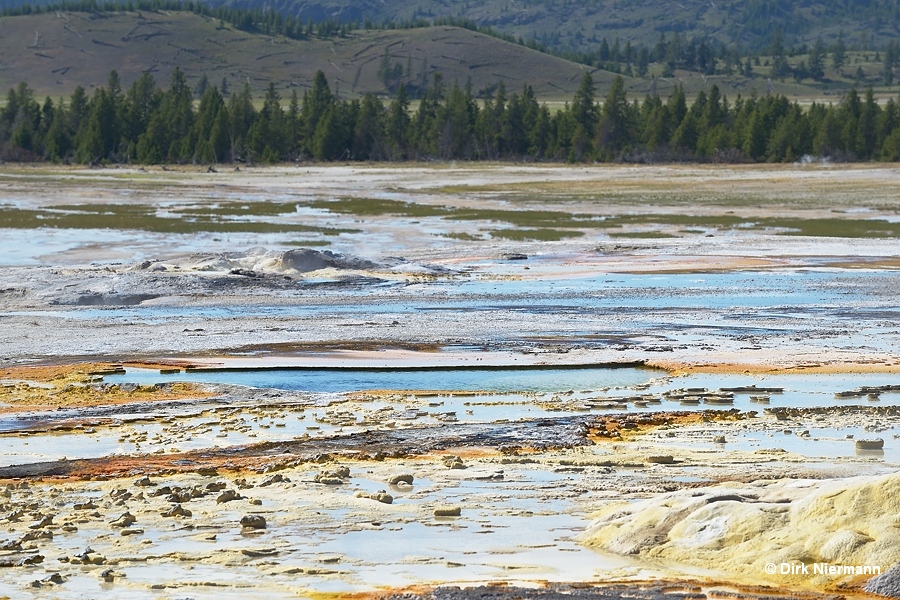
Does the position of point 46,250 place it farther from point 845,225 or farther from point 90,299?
point 845,225

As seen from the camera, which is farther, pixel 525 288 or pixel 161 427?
pixel 525 288

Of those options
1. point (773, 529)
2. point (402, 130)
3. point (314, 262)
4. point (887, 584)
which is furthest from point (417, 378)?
point (402, 130)

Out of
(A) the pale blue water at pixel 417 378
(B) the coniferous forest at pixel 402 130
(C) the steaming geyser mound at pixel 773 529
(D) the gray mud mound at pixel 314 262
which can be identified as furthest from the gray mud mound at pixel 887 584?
(B) the coniferous forest at pixel 402 130

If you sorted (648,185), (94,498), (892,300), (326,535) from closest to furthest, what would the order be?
(326,535), (94,498), (892,300), (648,185)

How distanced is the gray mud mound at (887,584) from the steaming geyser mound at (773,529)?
0.12m

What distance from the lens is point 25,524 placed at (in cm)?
915

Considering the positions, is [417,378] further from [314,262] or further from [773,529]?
[314,262]

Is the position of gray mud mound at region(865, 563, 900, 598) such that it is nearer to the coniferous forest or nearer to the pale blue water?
the pale blue water

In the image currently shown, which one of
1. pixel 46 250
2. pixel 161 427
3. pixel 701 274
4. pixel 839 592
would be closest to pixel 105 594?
pixel 839 592

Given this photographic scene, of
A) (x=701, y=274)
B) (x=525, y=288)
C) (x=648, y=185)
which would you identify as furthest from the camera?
(x=648, y=185)

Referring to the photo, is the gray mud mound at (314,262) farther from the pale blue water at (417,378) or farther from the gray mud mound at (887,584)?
the gray mud mound at (887,584)

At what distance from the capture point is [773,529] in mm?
8234

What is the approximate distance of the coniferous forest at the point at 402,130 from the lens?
98062 millimetres

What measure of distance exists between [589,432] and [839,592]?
4800 millimetres
